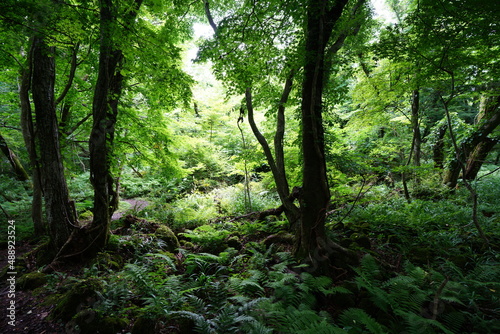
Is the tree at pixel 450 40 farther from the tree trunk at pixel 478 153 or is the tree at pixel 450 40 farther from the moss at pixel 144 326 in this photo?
the moss at pixel 144 326

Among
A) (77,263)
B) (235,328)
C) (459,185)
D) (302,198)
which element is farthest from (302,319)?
(459,185)

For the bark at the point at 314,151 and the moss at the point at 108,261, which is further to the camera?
the moss at the point at 108,261

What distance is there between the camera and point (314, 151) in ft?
11.8

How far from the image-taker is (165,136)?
6.05 metres

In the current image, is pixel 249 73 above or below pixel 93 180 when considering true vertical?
above

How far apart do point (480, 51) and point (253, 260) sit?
6535 millimetres

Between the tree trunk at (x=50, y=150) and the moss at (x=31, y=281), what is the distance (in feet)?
1.99

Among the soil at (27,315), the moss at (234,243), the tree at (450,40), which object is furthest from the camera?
the moss at (234,243)

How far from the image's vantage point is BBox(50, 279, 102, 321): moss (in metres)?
2.66

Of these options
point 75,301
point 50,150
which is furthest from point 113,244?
point 50,150

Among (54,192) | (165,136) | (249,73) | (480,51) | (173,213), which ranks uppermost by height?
(480,51)

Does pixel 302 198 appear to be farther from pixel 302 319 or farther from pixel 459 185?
pixel 459 185

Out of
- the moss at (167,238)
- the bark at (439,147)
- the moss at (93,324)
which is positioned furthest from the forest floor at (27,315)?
the bark at (439,147)

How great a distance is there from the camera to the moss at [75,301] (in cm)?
266
